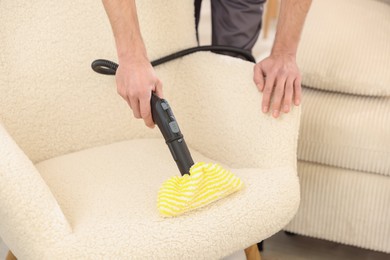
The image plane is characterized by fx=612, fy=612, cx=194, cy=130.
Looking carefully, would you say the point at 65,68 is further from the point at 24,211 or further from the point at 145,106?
the point at 24,211

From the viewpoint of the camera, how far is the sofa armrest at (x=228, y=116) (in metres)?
1.14

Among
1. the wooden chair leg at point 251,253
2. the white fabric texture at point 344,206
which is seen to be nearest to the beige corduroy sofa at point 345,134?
the white fabric texture at point 344,206

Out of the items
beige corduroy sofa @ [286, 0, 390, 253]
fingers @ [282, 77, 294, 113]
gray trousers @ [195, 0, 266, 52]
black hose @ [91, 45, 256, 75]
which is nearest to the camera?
fingers @ [282, 77, 294, 113]

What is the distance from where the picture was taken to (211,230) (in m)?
0.95

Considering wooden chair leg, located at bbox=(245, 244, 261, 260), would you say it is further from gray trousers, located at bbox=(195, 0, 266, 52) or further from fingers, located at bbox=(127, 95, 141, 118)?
gray trousers, located at bbox=(195, 0, 266, 52)

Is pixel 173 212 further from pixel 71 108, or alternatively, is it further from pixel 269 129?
pixel 71 108

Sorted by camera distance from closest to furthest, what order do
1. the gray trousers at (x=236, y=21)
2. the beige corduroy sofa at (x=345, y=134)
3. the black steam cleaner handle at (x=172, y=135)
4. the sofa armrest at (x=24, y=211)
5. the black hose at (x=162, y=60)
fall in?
the sofa armrest at (x=24, y=211)
the black steam cleaner handle at (x=172, y=135)
the black hose at (x=162, y=60)
the beige corduroy sofa at (x=345, y=134)
the gray trousers at (x=236, y=21)

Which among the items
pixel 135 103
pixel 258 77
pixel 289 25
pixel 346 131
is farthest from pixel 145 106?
pixel 346 131

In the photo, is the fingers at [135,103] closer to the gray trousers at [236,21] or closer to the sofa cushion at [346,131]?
the sofa cushion at [346,131]

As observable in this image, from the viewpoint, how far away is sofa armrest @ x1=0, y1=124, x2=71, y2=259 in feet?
2.92

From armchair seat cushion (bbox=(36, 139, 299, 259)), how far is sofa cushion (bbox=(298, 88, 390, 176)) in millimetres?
280

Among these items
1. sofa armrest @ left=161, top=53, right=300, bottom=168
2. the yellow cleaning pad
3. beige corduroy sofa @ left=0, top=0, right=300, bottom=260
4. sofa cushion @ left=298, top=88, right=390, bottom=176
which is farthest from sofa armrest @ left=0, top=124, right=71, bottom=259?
sofa cushion @ left=298, top=88, right=390, bottom=176

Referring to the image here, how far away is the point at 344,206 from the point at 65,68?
708mm

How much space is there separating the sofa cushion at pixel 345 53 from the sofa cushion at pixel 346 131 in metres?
0.03
